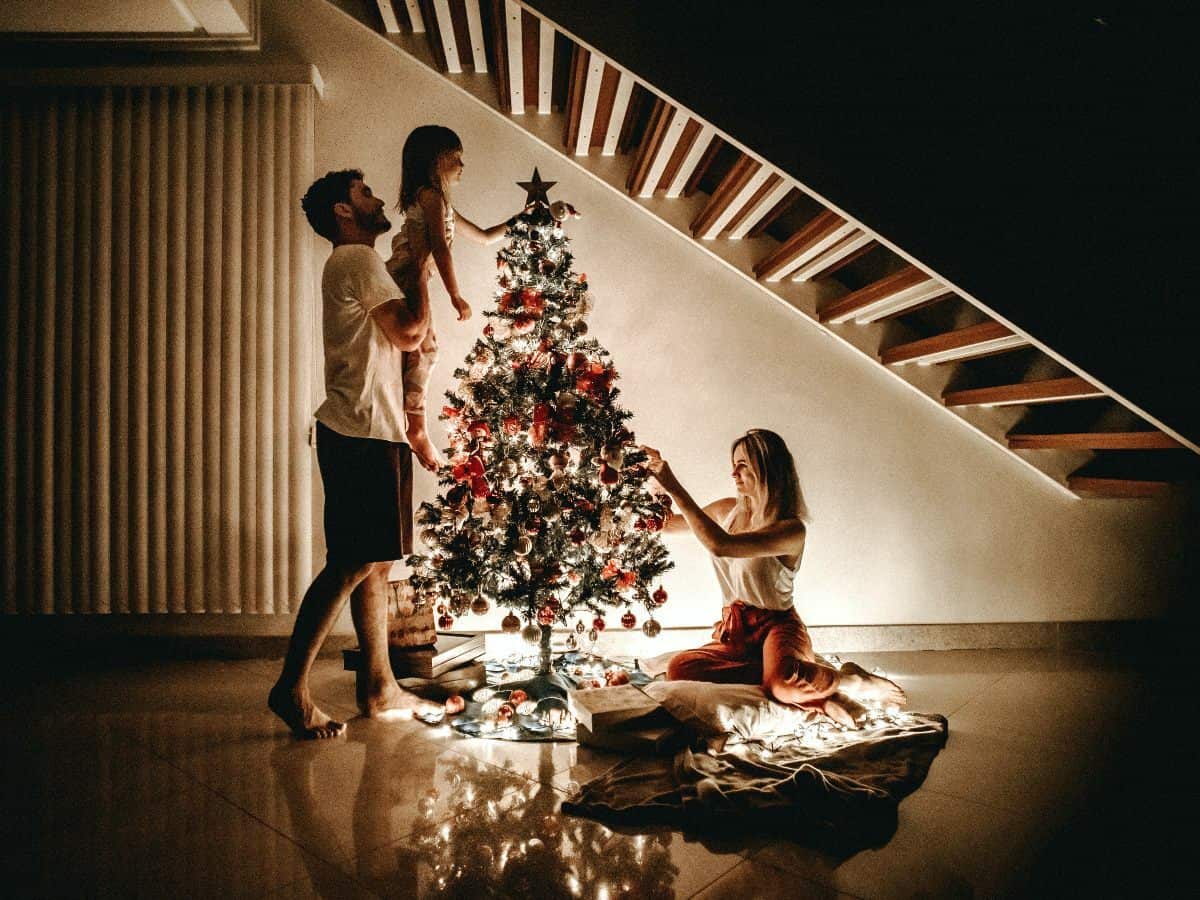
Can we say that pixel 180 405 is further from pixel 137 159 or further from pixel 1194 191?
pixel 1194 191

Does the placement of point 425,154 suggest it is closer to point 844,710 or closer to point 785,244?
point 785,244

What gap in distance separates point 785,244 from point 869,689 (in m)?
1.65

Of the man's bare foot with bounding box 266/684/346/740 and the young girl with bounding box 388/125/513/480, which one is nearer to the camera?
the man's bare foot with bounding box 266/684/346/740

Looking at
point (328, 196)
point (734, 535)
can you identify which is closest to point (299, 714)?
point (734, 535)

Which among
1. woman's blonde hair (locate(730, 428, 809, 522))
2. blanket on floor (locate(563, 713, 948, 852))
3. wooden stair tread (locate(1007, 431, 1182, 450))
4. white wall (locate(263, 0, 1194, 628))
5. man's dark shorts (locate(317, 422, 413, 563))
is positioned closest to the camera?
blanket on floor (locate(563, 713, 948, 852))

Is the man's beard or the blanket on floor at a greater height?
the man's beard

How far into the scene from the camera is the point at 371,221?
2232 mm

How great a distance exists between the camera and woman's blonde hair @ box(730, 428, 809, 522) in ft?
7.81

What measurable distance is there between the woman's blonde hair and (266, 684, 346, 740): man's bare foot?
63.6 inches

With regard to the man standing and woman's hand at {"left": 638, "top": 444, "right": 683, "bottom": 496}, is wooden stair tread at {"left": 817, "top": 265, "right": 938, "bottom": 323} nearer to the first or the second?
woman's hand at {"left": 638, "top": 444, "right": 683, "bottom": 496}

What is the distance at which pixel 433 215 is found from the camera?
91.0 inches

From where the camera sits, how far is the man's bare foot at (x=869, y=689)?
2.29 metres

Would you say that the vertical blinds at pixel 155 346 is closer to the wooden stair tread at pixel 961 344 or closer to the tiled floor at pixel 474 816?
the tiled floor at pixel 474 816

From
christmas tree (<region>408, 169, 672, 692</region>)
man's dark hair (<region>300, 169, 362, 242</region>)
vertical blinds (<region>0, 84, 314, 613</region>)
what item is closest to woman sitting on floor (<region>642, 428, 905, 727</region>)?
christmas tree (<region>408, 169, 672, 692</region>)
